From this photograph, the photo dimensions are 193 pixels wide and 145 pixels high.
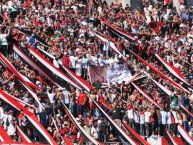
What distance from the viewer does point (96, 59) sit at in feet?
220

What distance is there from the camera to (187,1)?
85188mm

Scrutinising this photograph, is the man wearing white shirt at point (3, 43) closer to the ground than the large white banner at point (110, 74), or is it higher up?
higher up

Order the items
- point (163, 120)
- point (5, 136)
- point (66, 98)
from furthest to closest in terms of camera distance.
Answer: point (163, 120) → point (66, 98) → point (5, 136)

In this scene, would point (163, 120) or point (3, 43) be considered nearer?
point (163, 120)

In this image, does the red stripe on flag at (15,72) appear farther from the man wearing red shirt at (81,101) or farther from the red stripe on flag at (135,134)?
the red stripe on flag at (135,134)

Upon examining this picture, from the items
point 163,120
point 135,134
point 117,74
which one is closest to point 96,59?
point 117,74

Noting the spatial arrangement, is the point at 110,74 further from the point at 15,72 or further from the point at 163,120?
the point at 15,72

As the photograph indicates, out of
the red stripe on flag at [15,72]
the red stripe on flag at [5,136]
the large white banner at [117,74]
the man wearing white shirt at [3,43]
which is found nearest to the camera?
the red stripe on flag at [5,136]

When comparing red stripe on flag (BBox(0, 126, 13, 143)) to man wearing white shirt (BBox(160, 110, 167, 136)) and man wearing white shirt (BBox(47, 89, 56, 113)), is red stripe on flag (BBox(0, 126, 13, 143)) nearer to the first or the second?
man wearing white shirt (BBox(47, 89, 56, 113))

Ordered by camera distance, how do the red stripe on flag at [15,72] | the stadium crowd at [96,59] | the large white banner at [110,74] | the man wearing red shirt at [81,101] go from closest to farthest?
1. the stadium crowd at [96,59]
2. the man wearing red shirt at [81,101]
3. the red stripe on flag at [15,72]
4. the large white banner at [110,74]

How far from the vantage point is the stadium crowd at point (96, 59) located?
6022cm

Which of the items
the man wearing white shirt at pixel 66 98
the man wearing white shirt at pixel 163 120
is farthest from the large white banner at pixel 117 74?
the man wearing white shirt at pixel 66 98

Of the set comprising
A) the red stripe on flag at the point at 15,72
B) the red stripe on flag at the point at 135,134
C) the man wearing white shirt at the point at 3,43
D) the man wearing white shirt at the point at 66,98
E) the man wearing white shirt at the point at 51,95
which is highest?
the man wearing white shirt at the point at 3,43

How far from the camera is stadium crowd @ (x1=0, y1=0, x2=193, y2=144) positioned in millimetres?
60219
